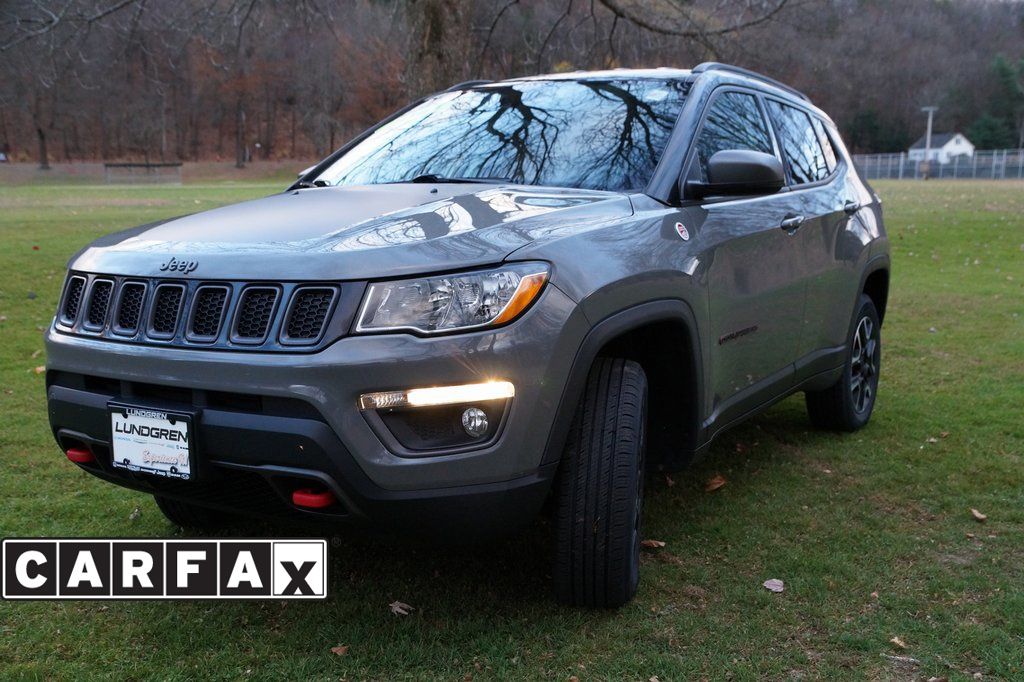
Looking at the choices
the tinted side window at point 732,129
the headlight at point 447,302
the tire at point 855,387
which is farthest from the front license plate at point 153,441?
the tire at point 855,387

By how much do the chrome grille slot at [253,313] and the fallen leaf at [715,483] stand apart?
2483 millimetres

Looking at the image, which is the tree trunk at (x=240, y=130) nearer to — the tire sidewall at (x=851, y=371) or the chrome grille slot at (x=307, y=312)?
the tire sidewall at (x=851, y=371)

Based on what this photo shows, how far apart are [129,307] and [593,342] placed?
54.5 inches

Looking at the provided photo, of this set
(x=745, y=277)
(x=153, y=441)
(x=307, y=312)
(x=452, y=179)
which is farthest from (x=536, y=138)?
A: (x=153, y=441)

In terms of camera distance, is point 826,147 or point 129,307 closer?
point 129,307

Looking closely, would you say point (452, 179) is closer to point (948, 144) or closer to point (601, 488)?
point (601, 488)

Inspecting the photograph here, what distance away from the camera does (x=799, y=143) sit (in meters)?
4.93

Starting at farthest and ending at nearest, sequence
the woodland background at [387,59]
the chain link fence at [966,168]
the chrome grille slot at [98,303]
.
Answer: the chain link fence at [966,168]
the woodland background at [387,59]
the chrome grille slot at [98,303]

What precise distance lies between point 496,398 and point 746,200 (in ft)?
5.98

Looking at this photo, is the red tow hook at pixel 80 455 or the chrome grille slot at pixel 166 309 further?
the red tow hook at pixel 80 455

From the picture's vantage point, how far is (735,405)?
12.8 feet

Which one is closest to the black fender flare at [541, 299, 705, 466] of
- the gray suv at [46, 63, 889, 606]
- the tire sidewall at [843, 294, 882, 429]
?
the gray suv at [46, 63, 889, 606]

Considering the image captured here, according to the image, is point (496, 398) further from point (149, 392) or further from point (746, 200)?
point (746, 200)

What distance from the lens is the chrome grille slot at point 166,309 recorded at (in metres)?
2.81
